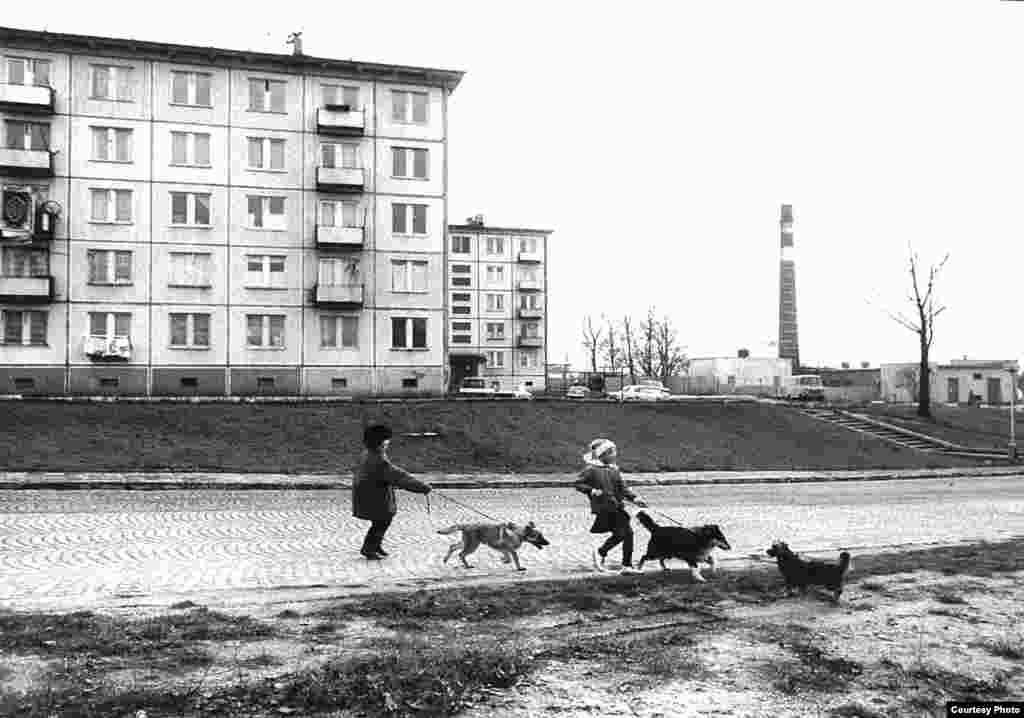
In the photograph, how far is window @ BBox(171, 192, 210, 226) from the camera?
4241 centimetres

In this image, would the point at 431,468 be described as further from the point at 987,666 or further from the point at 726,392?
the point at 726,392

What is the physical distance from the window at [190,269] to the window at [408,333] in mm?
8717

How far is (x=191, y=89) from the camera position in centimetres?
4269

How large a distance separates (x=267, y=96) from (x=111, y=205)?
8557 millimetres

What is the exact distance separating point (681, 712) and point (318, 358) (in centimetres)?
4023

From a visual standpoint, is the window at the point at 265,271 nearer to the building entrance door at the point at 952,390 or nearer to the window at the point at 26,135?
the window at the point at 26,135

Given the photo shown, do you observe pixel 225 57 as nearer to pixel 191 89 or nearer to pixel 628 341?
pixel 191 89

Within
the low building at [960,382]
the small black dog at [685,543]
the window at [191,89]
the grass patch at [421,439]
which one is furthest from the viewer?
the low building at [960,382]

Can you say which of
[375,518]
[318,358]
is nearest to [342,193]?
[318,358]

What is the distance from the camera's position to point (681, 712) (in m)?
5.23

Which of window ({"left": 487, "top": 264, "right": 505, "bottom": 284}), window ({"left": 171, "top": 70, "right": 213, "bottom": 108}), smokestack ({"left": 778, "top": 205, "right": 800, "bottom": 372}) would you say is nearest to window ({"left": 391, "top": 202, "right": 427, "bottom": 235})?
window ({"left": 171, "top": 70, "right": 213, "bottom": 108})

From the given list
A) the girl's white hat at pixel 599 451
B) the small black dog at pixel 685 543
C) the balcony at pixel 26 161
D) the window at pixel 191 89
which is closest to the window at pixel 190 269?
the balcony at pixel 26 161

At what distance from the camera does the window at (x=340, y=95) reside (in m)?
44.5

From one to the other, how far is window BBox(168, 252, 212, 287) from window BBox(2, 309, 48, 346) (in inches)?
222
